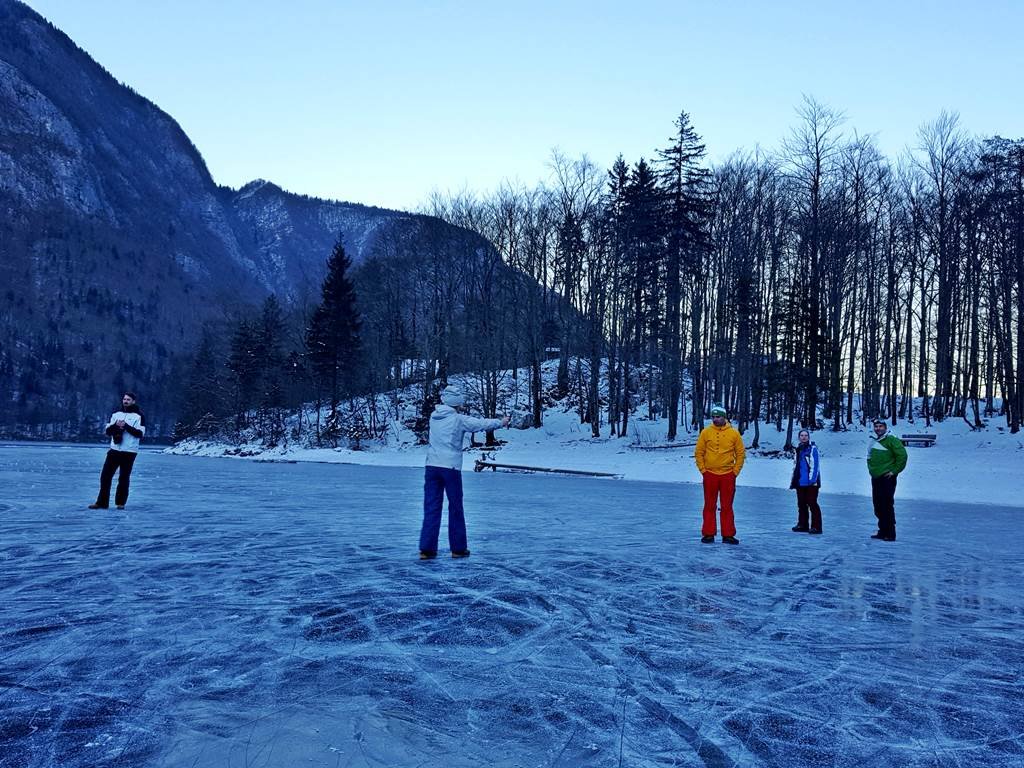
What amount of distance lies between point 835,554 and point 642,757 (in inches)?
275

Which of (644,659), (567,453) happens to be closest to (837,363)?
(567,453)

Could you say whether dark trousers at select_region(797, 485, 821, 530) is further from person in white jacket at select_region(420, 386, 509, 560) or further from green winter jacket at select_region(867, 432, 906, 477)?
person in white jacket at select_region(420, 386, 509, 560)

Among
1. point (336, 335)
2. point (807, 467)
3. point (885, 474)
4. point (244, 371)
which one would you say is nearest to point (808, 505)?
point (807, 467)

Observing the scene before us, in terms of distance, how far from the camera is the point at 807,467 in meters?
10.9

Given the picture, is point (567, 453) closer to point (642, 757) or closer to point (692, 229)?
point (692, 229)

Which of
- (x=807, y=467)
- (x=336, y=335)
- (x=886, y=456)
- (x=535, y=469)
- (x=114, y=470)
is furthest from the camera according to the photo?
(x=336, y=335)

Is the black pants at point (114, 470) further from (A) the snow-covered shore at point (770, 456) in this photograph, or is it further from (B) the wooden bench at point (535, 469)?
(A) the snow-covered shore at point (770, 456)

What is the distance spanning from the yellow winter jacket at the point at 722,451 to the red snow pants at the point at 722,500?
0.08 metres

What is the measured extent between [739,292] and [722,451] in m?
29.1

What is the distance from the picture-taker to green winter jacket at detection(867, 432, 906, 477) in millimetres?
10211

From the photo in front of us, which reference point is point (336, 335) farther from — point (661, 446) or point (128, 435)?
point (128, 435)

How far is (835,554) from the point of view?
8773mm

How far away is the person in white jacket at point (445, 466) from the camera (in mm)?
7414

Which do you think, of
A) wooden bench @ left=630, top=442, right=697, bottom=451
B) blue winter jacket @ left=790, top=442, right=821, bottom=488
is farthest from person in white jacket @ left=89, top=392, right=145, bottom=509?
wooden bench @ left=630, top=442, right=697, bottom=451
